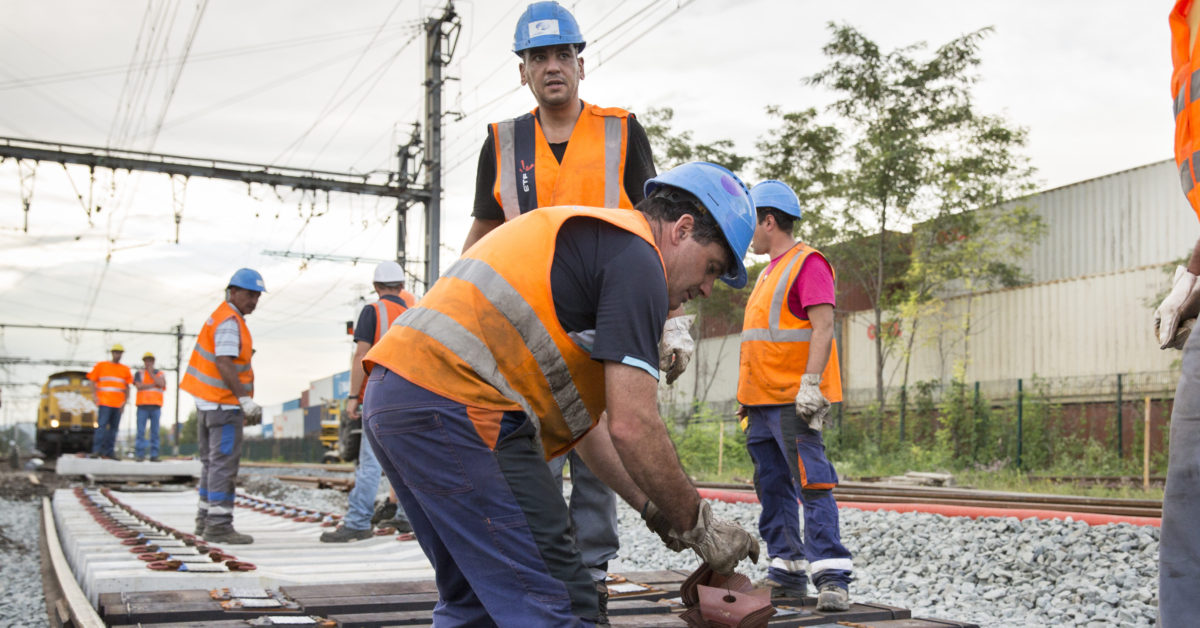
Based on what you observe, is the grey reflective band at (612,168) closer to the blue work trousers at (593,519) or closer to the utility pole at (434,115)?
the blue work trousers at (593,519)

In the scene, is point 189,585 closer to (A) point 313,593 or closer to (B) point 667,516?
(A) point 313,593

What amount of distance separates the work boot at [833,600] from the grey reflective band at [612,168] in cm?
192

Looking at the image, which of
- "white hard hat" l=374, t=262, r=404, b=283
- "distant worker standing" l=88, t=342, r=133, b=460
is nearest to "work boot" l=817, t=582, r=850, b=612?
"white hard hat" l=374, t=262, r=404, b=283

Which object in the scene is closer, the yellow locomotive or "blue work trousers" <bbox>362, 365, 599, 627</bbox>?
"blue work trousers" <bbox>362, 365, 599, 627</bbox>

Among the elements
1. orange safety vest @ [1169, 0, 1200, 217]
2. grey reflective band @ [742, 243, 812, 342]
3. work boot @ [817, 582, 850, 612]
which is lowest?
work boot @ [817, 582, 850, 612]

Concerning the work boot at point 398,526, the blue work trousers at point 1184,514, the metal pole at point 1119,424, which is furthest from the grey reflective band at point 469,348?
the metal pole at point 1119,424

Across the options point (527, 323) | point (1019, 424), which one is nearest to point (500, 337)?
point (527, 323)

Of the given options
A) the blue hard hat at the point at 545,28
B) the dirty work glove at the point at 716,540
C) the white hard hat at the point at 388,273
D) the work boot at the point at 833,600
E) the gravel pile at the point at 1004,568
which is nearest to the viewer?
the dirty work glove at the point at 716,540

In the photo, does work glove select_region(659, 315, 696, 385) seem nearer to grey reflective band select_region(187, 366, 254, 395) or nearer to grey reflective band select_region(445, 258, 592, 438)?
grey reflective band select_region(445, 258, 592, 438)

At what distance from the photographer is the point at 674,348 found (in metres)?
2.84

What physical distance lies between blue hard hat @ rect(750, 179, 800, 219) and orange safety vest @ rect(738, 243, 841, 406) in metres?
0.19

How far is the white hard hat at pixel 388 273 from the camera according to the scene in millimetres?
7434

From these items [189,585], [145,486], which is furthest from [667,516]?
[145,486]

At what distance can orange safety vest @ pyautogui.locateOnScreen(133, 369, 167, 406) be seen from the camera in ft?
63.5
